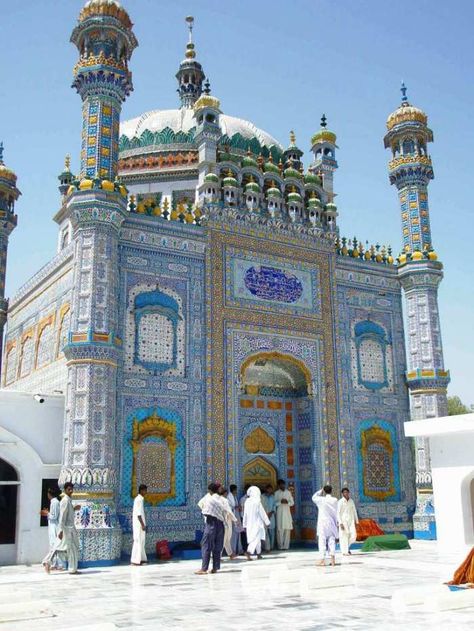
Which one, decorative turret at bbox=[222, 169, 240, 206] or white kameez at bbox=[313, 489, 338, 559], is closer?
white kameez at bbox=[313, 489, 338, 559]

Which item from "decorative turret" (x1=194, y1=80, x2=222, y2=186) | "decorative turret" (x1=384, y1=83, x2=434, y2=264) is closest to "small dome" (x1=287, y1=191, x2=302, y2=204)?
"decorative turret" (x1=194, y1=80, x2=222, y2=186)

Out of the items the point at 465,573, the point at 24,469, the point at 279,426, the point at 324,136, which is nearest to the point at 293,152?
the point at 324,136

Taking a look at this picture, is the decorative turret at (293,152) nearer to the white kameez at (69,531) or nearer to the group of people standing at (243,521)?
the group of people standing at (243,521)

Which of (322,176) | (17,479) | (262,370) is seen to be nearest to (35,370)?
(17,479)

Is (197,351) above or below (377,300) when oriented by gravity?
below

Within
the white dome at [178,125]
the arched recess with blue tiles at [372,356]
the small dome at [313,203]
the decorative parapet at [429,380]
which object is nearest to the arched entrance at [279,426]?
the arched recess with blue tiles at [372,356]

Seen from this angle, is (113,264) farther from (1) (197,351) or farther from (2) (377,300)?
(2) (377,300)

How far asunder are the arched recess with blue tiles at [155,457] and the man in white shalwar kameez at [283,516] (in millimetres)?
2454

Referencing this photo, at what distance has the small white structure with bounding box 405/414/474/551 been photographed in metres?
15.1

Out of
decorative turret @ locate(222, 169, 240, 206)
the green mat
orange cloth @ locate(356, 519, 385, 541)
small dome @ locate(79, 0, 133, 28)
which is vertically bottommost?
the green mat

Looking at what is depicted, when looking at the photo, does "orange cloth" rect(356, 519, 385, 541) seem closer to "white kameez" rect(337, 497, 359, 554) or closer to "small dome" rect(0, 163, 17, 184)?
"white kameez" rect(337, 497, 359, 554)

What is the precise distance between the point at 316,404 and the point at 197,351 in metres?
3.52

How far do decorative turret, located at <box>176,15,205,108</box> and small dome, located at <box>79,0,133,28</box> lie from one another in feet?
32.0

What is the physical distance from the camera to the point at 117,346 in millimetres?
14859
